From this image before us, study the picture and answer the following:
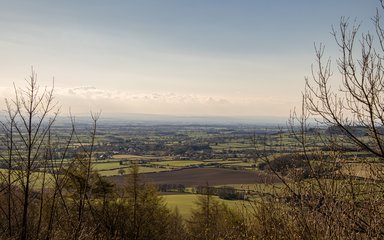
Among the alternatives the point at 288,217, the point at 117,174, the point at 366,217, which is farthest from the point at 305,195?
the point at 117,174

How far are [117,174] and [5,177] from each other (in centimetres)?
4103

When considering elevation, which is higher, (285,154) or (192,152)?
(285,154)

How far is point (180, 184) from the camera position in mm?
43281

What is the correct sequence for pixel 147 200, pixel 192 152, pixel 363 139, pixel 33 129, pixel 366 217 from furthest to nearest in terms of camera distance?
pixel 192 152, pixel 147 200, pixel 33 129, pixel 363 139, pixel 366 217

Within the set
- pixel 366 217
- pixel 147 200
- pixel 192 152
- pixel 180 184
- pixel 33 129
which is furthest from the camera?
pixel 192 152

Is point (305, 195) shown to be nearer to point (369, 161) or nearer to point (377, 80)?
point (369, 161)

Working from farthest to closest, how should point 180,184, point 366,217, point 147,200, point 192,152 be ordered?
point 192,152
point 180,184
point 147,200
point 366,217

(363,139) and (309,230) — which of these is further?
(363,139)

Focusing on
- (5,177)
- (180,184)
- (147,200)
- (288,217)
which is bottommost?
(180,184)

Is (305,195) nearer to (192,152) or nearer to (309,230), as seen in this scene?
(309,230)

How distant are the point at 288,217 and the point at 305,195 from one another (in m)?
0.43

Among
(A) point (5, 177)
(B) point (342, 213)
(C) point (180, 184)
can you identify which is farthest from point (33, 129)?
(C) point (180, 184)

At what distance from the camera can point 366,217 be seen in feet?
15.8

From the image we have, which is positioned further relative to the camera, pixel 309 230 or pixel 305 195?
pixel 305 195
